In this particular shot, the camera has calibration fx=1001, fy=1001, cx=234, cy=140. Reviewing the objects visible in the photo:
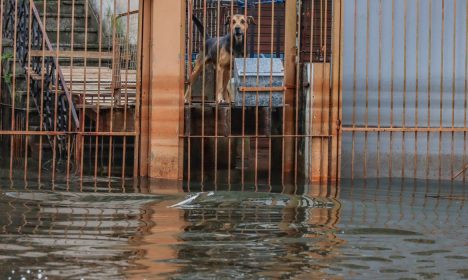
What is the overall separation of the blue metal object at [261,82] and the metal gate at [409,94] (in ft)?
2.57

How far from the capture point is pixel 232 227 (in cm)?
761

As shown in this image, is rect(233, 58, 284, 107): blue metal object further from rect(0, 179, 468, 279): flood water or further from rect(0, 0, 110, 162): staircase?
rect(0, 0, 110, 162): staircase

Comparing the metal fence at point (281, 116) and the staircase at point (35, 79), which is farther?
the staircase at point (35, 79)

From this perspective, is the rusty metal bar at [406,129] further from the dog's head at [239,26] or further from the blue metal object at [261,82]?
the dog's head at [239,26]

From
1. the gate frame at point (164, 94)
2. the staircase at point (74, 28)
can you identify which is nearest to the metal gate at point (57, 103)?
the gate frame at point (164, 94)

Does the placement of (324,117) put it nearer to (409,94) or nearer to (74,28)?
(409,94)

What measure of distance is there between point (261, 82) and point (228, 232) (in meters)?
4.57

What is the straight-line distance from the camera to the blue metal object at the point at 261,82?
11453 millimetres

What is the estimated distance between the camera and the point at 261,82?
11680 mm

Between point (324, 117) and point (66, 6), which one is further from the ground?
point (66, 6)

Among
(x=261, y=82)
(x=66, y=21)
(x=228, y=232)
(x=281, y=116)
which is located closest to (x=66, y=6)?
(x=66, y=21)

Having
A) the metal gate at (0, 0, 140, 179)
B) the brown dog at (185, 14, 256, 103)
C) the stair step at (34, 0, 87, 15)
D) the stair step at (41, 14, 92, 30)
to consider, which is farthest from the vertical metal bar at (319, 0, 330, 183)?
the stair step at (34, 0, 87, 15)

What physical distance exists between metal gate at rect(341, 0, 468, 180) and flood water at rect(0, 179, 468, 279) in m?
0.97

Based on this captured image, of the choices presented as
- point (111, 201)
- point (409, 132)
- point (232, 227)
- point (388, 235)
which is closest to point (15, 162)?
point (111, 201)
